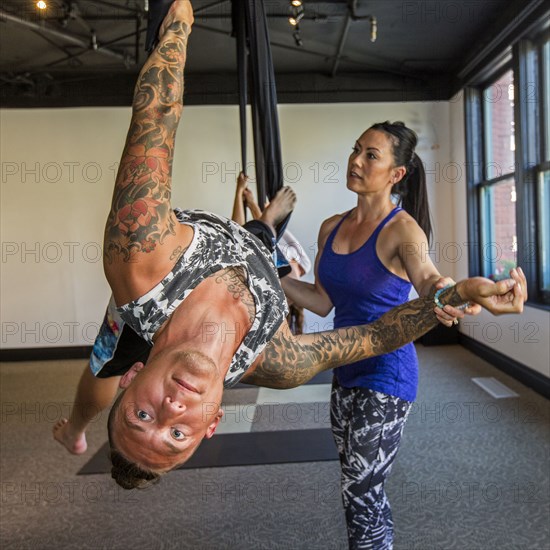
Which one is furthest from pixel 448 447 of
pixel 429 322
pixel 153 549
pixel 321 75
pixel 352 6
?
pixel 321 75

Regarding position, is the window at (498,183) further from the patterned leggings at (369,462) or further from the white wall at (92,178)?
the patterned leggings at (369,462)

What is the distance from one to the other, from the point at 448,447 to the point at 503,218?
9.26 ft

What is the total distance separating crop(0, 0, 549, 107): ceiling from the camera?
15.3 feet

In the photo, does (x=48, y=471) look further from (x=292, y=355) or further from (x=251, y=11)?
(x=251, y=11)

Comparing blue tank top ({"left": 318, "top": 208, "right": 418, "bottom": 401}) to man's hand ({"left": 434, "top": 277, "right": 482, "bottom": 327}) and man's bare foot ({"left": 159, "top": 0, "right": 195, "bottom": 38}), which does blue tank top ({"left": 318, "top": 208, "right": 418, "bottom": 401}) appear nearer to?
man's hand ({"left": 434, "top": 277, "right": 482, "bottom": 327})

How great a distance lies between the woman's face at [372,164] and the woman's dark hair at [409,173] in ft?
0.08

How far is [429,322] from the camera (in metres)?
1.52

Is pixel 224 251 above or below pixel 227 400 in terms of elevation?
above

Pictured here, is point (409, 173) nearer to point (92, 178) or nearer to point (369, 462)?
point (369, 462)

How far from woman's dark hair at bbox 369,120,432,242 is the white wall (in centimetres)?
416

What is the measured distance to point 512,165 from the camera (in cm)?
509

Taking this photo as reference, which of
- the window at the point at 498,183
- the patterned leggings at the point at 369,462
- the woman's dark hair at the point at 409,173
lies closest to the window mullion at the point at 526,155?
the window at the point at 498,183

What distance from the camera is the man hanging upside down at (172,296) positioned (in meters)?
1.17

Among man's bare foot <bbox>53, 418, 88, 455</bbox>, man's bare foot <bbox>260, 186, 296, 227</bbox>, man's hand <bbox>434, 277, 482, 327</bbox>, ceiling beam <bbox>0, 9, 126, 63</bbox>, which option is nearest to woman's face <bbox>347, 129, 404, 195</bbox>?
man's bare foot <bbox>260, 186, 296, 227</bbox>
